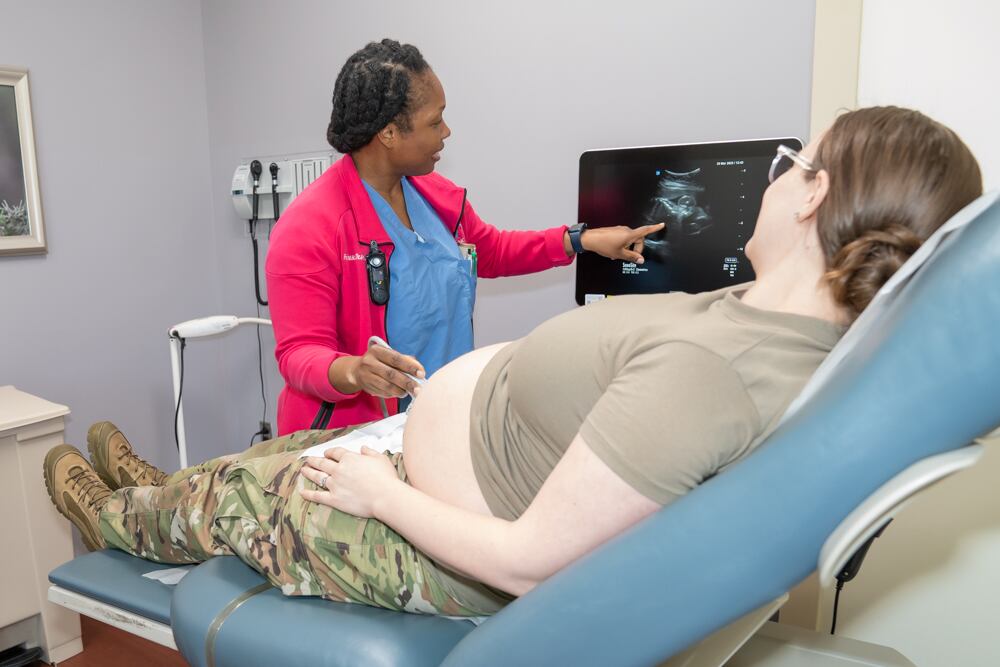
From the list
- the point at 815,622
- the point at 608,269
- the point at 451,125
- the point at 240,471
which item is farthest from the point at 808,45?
the point at 240,471

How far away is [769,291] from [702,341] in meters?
0.16

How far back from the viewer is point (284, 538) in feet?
3.72

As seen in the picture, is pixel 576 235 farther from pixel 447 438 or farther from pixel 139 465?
pixel 139 465

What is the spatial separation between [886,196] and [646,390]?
0.33 meters

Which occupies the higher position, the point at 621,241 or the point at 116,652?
the point at 621,241

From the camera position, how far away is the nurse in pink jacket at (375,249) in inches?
63.9

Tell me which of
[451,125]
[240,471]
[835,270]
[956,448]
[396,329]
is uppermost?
[451,125]

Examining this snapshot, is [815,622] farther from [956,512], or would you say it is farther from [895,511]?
[895,511]

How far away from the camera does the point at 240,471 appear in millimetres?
1249

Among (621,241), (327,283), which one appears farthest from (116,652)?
(621,241)

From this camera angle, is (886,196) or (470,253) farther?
(470,253)

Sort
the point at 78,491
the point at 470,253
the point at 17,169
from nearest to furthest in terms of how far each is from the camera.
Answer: the point at 78,491, the point at 470,253, the point at 17,169

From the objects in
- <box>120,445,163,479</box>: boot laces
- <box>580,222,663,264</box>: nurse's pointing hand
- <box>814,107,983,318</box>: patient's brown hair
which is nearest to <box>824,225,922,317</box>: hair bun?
<box>814,107,983,318</box>: patient's brown hair

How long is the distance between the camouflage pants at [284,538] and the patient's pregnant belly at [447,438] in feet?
0.22
